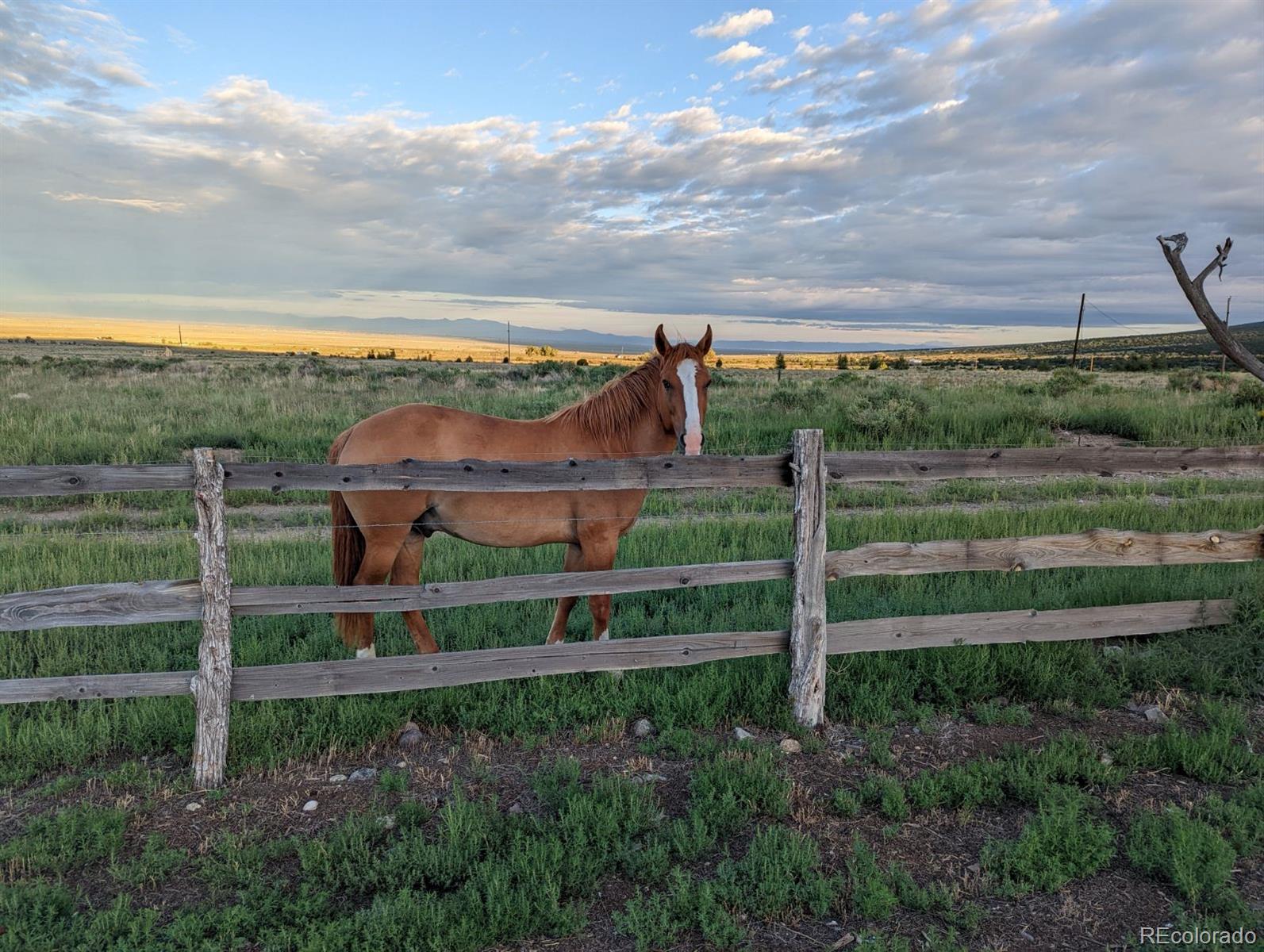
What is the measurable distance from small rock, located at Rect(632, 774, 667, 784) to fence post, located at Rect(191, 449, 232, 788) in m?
2.36

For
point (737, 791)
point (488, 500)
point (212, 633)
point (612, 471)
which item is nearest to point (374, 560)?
point (488, 500)

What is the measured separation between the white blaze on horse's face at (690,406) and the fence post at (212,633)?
297cm

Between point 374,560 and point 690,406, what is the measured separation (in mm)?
2578

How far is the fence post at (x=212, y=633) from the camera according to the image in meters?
4.19

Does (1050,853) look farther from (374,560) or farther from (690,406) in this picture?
(374,560)

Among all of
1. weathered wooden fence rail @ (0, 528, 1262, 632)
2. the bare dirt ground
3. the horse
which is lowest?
the bare dirt ground

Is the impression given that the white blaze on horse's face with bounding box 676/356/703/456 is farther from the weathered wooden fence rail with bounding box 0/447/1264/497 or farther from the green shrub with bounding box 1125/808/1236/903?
the green shrub with bounding box 1125/808/1236/903

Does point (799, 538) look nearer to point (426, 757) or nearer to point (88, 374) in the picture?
point (426, 757)

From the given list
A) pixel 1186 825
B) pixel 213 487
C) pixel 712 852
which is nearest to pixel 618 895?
pixel 712 852

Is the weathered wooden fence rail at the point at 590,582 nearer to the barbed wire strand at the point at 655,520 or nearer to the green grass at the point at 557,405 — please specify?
the barbed wire strand at the point at 655,520

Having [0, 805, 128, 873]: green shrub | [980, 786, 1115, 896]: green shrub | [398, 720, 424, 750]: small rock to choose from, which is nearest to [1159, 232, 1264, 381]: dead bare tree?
[980, 786, 1115, 896]: green shrub

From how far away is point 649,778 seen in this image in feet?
13.9

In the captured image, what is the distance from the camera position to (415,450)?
17.7 ft

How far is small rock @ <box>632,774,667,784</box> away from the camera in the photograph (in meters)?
4.15
